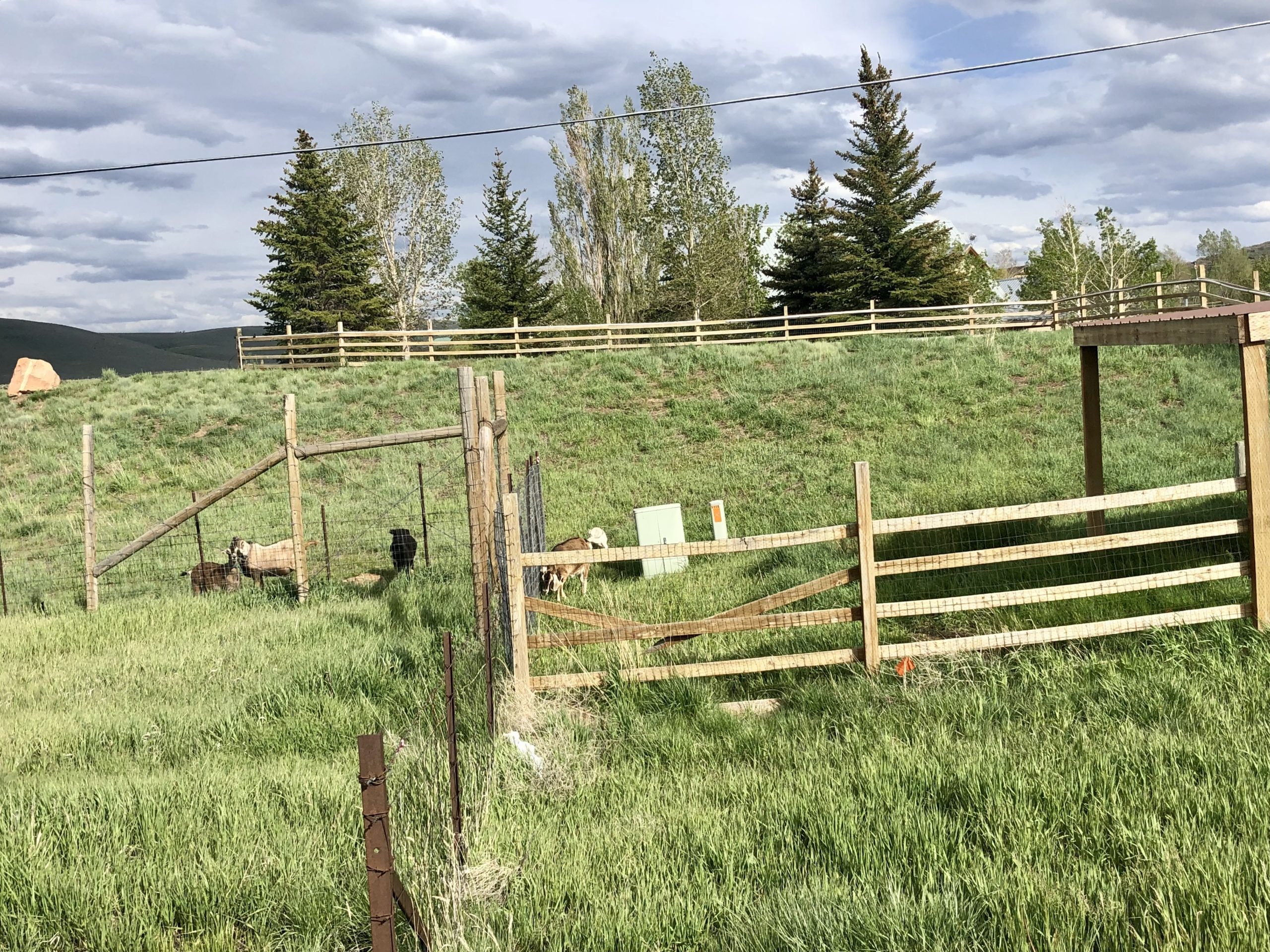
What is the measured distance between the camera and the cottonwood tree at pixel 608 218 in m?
42.4

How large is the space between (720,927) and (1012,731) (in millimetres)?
2452

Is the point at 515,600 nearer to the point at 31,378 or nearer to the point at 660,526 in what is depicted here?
the point at 660,526

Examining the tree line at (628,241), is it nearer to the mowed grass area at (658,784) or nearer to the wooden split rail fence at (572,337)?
the wooden split rail fence at (572,337)

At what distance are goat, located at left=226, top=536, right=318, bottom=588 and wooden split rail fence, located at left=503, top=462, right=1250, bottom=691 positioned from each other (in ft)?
20.3

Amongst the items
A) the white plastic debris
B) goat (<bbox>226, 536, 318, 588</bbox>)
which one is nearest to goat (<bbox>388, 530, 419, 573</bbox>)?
goat (<bbox>226, 536, 318, 588</bbox>)

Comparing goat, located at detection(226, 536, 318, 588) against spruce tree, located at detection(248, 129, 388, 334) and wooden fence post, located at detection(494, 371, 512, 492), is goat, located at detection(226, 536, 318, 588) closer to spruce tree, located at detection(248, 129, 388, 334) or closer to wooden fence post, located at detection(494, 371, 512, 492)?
wooden fence post, located at detection(494, 371, 512, 492)

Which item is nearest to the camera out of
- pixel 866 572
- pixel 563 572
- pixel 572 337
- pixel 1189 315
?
pixel 866 572

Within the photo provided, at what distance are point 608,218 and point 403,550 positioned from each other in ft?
109

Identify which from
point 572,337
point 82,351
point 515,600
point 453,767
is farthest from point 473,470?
point 82,351

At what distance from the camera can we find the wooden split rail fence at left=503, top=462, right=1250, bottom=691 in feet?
20.6

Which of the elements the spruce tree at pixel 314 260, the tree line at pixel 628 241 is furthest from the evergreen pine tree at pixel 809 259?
the spruce tree at pixel 314 260

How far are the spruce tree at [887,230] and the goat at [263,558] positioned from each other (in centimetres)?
3072

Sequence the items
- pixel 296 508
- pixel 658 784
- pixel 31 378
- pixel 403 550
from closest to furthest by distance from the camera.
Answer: pixel 658 784 < pixel 296 508 < pixel 403 550 < pixel 31 378

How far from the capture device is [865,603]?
20.9 ft
